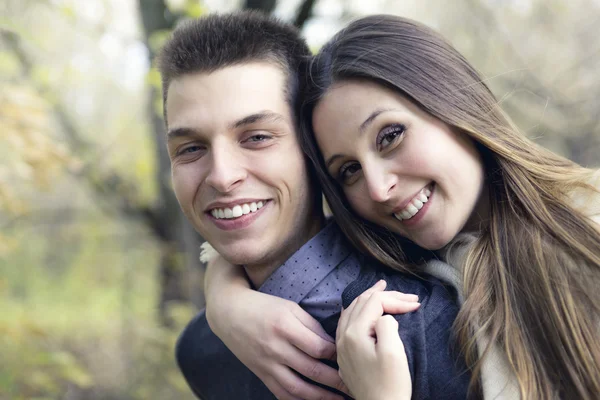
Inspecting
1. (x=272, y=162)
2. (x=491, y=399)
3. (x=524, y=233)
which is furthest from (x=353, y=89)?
(x=491, y=399)

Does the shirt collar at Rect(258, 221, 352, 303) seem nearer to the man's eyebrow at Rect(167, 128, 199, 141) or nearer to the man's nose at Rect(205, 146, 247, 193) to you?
the man's nose at Rect(205, 146, 247, 193)

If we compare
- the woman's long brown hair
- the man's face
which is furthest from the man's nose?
the woman's long brown hair

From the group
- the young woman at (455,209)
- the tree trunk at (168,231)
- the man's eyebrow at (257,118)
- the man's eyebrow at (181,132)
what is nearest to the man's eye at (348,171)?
the young woman at (455,209)

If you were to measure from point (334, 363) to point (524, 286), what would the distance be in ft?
1.82

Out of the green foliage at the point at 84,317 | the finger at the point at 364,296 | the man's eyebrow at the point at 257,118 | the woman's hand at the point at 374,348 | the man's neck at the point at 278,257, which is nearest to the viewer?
the woman's hand at the point at 374,348

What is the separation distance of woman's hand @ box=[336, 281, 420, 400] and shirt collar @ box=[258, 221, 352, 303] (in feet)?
0.75

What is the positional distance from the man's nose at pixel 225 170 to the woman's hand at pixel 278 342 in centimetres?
36

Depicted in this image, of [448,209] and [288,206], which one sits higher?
[448,209]

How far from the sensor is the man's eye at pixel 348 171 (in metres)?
1.89

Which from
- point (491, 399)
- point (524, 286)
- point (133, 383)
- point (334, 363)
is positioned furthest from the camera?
point (133, 383)

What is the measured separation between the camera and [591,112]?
17.7 ft

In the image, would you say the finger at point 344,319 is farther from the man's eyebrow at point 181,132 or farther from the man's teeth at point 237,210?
the man's eyebrow at point 181,132

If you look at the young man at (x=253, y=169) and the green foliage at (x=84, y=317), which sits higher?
the young man at (x=253, y=169)

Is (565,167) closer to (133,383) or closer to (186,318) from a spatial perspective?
(186,318)
